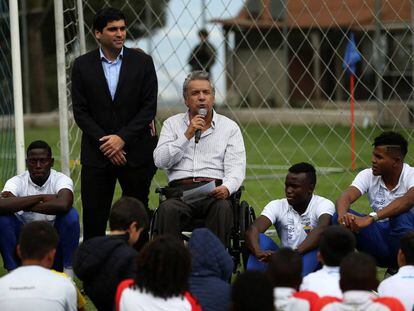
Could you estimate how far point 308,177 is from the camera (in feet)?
21.6

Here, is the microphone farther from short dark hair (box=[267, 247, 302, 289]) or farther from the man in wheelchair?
short dark hair (box=[267, 247, 302, 289])

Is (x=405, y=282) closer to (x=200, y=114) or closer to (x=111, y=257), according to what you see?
(x=111, y=257)

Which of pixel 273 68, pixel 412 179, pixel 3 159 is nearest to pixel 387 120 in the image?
pixel 273 68

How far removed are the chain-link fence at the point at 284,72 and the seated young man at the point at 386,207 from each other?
3183 millimetres

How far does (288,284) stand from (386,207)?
220 cm

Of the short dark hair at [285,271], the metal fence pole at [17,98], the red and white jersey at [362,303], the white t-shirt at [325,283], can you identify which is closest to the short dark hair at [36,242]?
the short dark hair at [285,271]

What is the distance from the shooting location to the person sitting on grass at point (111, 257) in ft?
16.9

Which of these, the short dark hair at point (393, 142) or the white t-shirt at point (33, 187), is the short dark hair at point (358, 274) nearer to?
the short dark hair at point (393, 142)

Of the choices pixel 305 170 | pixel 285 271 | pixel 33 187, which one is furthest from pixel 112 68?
pixel 285 271

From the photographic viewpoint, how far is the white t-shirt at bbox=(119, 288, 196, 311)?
15.1ft

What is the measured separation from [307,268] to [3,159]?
13.7ft

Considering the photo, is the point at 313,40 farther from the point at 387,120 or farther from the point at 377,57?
the point at 387,120

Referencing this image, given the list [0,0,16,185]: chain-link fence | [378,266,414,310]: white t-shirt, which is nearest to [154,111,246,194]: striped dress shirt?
[378,266,414,310]: white t-shirt

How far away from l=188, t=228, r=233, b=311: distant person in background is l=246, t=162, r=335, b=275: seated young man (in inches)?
47.1
